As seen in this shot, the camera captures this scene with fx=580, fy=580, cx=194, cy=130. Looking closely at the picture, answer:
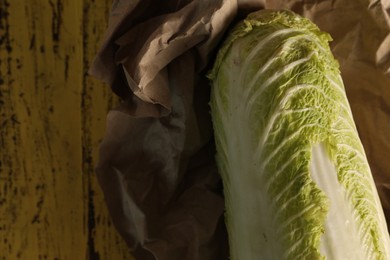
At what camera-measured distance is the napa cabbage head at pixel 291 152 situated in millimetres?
834

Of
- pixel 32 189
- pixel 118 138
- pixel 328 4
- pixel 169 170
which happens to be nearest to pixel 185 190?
pixel 169 170

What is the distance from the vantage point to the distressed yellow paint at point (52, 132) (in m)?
1.13

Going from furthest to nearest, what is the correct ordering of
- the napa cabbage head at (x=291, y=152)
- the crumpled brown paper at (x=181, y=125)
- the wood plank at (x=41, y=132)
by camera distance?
the wood plank at (x=41, y=132) < the crumpled brown paper at (x=181, y=125) < the napa cabbage head at (x=291, y=152)

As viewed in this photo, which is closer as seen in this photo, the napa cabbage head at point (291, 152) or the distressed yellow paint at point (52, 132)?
the napa cabbage head at point (291, 152)

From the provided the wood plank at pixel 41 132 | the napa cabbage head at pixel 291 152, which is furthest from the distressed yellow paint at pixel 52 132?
the napa cabbage head at pixel 291 152

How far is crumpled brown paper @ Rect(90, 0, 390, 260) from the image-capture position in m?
1.00

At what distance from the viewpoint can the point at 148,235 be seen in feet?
3.49

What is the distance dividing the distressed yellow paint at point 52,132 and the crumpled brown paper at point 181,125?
81 mm

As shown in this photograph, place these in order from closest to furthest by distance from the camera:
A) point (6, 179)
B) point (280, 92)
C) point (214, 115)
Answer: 1. point (280, 92)
2. point (214, 115)
3. point (6, 179)

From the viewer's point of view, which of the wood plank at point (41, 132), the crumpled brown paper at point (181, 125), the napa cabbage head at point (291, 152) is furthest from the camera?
the wood plank at point (41, 132)

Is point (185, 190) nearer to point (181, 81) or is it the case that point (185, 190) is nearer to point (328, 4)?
point (181, 81)

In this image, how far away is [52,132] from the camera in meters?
1.16

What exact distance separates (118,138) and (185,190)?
0.16 metres

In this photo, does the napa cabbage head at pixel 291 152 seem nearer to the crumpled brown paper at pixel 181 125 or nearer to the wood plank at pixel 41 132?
the crumpled brown paper at pixel 181 125
